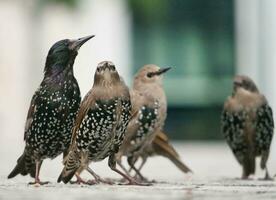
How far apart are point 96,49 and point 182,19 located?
1.97 meters

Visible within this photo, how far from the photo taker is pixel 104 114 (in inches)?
332

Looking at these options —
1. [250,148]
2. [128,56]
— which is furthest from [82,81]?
[250,148]

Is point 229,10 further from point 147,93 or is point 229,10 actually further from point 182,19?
point 147,93

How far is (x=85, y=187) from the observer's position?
28.3 ft

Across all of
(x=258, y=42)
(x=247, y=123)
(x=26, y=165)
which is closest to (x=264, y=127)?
(x=247, y=123)

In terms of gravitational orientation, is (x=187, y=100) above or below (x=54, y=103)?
below

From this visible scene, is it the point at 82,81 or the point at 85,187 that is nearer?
the point at 85,187

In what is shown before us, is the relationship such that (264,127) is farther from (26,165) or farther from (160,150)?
(26,165)

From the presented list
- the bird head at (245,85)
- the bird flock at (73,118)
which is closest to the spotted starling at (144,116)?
the bird flock at (73,118)

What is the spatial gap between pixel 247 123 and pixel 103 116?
93.1 inches

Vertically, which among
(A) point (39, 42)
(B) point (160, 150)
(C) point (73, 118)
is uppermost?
(C) point (73, 118)

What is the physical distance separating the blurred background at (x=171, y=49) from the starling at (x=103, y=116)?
53.0ft

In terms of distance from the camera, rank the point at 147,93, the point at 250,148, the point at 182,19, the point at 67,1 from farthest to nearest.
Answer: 1. the point at 182,19
2. the point at 67,1
3. the point at 250,148
4. the point at 147,93

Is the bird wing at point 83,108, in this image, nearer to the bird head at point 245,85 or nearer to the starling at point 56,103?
the starling at point 56,103
